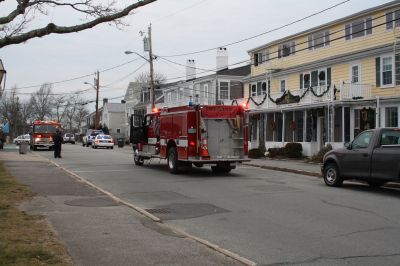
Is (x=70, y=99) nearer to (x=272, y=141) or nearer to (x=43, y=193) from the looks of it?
(x=272, y=141)

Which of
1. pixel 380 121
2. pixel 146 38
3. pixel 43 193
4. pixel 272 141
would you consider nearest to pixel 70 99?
pixel 146 38

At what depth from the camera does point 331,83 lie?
30.0 metres

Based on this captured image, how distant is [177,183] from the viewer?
16578 mm

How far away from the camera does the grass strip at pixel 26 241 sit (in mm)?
6148

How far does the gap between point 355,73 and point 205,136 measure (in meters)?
13.4

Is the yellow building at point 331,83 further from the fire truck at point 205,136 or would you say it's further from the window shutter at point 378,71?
the fire truck at point 205,136

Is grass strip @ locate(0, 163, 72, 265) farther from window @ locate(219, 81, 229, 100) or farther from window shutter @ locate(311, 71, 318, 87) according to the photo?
window @ locate(219, 81, 229, 100)

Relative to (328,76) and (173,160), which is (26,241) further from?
(328,76)

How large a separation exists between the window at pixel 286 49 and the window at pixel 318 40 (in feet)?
4.54

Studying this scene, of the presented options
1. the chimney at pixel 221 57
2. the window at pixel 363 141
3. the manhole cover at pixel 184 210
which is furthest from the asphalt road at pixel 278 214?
the chimney at pixel 221 57

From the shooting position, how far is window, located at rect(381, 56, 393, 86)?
26.2 meters

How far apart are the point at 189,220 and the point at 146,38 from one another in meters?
37.6

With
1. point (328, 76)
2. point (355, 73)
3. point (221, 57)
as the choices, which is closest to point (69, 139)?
point (221, 57)

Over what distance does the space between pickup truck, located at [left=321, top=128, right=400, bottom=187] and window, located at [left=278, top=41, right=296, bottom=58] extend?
19788 millimetres
